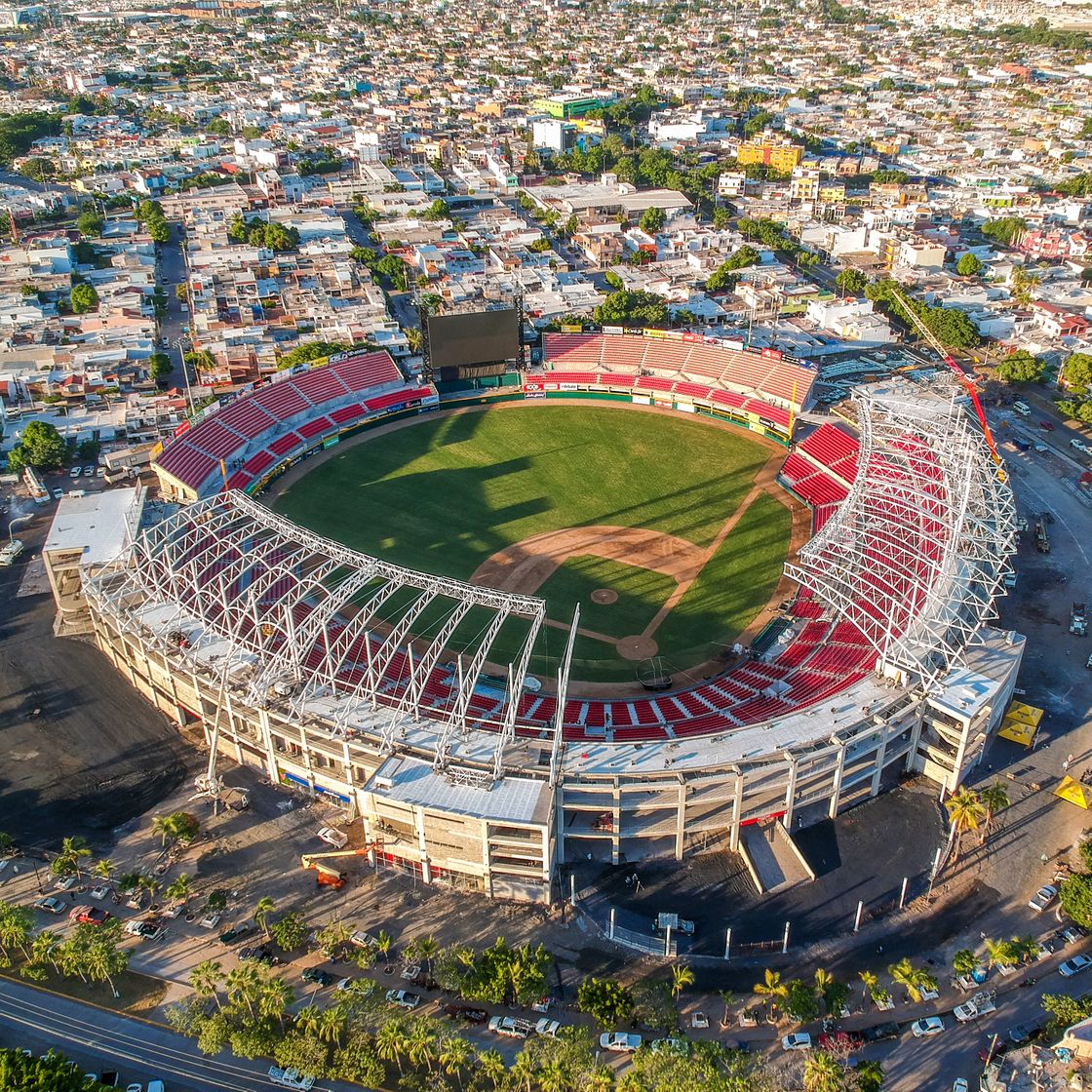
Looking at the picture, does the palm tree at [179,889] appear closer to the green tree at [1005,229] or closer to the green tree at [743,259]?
the green tree at [743,259]

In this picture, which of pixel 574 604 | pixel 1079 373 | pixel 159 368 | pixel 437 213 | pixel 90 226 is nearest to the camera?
pixel 574 604

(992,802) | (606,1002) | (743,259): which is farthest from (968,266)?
(606,1002)

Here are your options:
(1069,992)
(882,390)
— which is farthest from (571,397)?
(1069,992)

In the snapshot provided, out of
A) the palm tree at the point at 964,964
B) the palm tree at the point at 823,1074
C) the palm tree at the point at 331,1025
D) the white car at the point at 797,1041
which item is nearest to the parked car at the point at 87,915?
the palm tree at the point at 331,1025

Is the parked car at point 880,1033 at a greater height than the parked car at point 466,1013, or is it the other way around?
the parked car at point 880,1033

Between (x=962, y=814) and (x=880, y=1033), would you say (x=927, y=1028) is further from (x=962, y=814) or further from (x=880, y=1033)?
(x=962, y=814)
